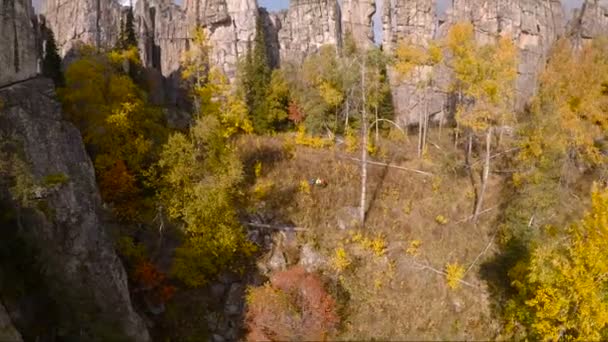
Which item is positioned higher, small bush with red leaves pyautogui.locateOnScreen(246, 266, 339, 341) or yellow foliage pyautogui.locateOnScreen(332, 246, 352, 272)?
yellow foliage pyautogui.locateOnScreen(332, 246, 352, 272)

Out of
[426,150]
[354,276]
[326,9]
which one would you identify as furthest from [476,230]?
[326,9]

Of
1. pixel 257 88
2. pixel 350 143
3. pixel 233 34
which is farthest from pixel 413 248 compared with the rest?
pixel 233 34

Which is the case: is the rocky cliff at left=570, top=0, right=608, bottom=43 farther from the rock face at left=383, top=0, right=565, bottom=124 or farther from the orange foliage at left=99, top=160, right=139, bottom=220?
the orange foliage at left=99, top=160, right=139, bottom=220

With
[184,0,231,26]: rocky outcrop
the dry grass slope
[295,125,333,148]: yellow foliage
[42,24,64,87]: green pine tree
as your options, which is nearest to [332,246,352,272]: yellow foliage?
the dry grass slope

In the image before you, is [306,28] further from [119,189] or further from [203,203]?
[203,203]

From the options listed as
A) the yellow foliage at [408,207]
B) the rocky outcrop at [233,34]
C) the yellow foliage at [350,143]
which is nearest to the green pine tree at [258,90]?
the yellow foliage at [350,143]

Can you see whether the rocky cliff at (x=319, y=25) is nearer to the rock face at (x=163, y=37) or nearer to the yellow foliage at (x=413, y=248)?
the rock face at (x=163, y=37)
